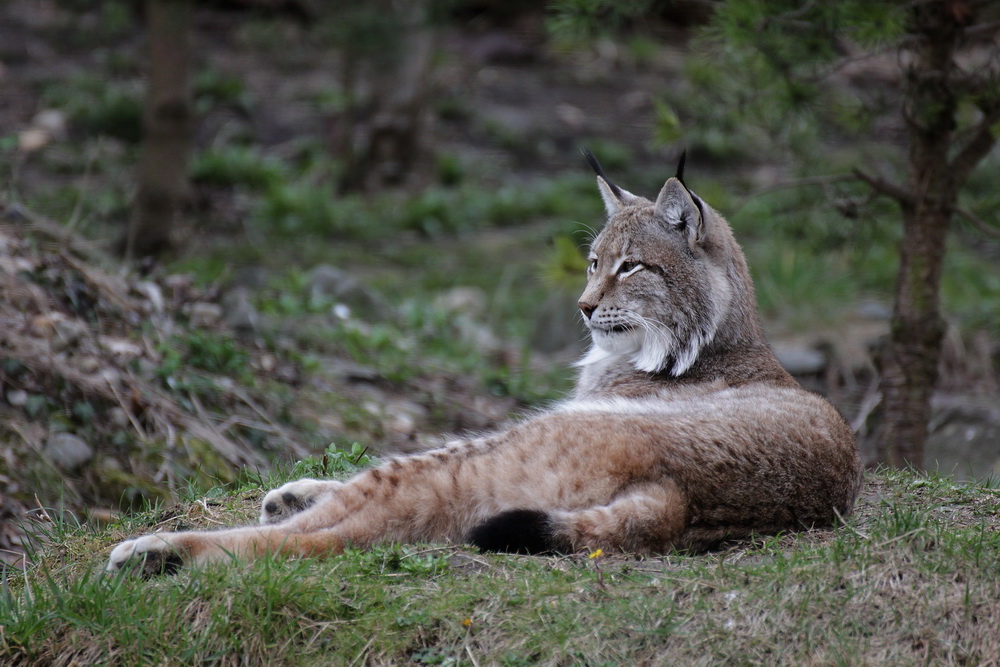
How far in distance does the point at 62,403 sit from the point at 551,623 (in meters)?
3.02

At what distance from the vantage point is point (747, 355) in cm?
432

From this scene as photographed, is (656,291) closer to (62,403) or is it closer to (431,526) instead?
(431,526)

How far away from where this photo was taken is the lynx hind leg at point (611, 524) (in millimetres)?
3172

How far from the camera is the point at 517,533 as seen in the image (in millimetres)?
3121

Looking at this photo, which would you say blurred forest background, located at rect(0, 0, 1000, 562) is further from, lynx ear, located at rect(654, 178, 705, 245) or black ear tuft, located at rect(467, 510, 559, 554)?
black ear tuft, located at rect(467, 510, 559, 554)

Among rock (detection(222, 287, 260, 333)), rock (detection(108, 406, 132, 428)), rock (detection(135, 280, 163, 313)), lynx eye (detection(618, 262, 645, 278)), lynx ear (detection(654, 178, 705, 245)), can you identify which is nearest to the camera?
lynx ear (detection(654, 178, 705, 245))

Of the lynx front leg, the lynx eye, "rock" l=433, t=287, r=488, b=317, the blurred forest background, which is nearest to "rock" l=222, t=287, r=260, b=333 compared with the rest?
the blurred forest background

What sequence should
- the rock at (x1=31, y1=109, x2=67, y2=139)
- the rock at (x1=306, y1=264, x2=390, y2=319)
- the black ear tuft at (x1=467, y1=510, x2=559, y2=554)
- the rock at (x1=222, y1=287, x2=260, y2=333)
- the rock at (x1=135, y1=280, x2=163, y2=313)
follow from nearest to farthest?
1. the black ear tuft at (x1=467, y1=510, x2=559, y2=554)
2. the rock at (x1=135, y1=280, x2=163, y2=313)
3. the rock at (x1=222, y1=287, x2=260, y2=333)
4. the rock at (x1=306, y1=264, x2=390, y2=319)
5. the rock at (x1=31, y1=109, x2=67, y2=139)

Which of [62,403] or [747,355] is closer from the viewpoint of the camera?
[747,355]

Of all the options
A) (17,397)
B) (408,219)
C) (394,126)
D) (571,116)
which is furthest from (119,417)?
(571,116)

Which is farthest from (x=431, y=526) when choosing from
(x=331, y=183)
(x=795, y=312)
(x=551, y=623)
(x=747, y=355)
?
(x=331, y=183)

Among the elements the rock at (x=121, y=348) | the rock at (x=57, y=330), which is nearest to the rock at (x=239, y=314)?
the rock at (x=121, y=348)

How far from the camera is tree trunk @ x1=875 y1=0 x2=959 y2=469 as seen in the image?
5.30 meters

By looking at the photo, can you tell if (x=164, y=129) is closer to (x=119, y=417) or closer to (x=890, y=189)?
(x=119, y=417)
